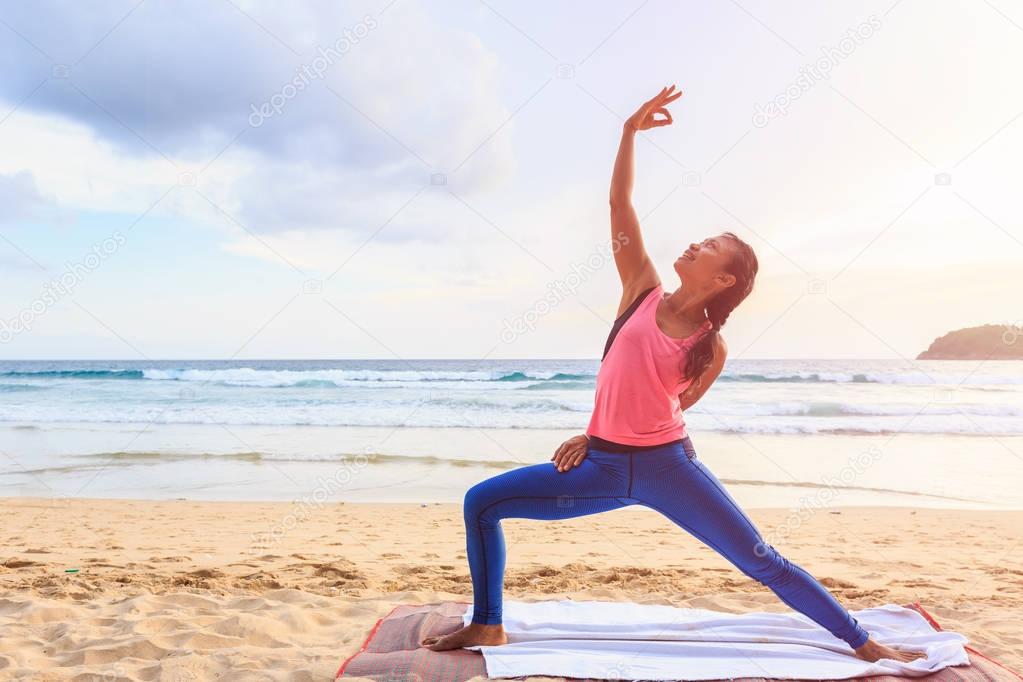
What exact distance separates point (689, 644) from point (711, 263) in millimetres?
1806

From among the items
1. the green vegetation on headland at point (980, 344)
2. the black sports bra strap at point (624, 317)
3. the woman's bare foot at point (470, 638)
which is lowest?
the woman's bare foot at point (470, 638)

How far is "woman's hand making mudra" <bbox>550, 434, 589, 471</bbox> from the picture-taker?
2.93 meters

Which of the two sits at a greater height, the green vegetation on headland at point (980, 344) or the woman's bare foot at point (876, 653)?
the green vegetation on headland at point (980, 344)

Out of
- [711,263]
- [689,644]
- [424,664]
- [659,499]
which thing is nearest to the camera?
[711,263]

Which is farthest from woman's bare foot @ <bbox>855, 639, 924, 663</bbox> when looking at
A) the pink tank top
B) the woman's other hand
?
the woman's other hand

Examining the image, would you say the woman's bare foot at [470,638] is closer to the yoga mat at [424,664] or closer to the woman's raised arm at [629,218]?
the yoga mat at [424,664]

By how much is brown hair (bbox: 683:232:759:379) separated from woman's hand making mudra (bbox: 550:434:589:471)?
0.50 metres

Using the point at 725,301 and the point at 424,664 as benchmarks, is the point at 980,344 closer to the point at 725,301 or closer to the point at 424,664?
the point at 725,301

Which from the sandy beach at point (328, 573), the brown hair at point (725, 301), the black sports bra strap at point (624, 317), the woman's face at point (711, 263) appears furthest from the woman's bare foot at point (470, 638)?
the woman's face at point (711, 263)

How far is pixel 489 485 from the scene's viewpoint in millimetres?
2977

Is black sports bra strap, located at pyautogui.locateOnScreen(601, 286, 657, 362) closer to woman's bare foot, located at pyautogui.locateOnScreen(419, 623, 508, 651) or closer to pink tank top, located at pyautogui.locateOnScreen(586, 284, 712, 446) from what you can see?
pink tank top, located at pyautogui.locateOnScreen(586, 284, 712, 446)

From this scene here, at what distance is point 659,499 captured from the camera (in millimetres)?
2920

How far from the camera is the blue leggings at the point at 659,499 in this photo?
288 cm

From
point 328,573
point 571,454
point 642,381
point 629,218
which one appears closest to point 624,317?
point 642,381
